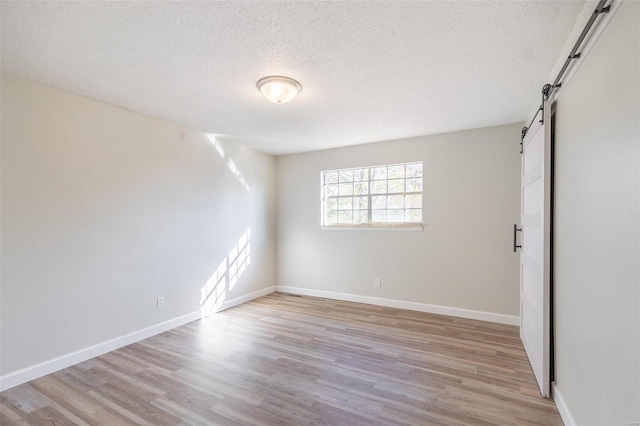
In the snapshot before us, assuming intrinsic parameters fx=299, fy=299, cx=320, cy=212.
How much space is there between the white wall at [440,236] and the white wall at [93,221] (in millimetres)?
1719

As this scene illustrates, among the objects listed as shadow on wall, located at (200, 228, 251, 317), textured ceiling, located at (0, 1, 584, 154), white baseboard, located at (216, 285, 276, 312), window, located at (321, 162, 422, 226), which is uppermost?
textured ceiling, located at (0, 1, 584, 154)

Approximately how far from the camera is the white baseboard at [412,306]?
12.3 ft

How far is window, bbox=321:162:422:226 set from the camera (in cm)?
438

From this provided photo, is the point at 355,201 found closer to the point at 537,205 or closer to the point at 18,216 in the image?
the point at 537,205

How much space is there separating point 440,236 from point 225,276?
3.13 m

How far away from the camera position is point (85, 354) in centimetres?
279

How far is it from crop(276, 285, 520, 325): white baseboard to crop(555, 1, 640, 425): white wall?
6.03 ft

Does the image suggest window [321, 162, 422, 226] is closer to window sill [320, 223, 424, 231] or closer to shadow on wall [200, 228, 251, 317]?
window sill [320, 223, 424, 231]

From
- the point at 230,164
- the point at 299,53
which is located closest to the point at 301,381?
the point at 299,53

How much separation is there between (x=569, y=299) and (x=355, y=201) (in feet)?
10.7

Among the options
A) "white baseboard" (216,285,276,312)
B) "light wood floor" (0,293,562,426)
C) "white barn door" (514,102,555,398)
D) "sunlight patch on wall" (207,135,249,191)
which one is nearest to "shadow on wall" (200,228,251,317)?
"white baseboard" (216,285,276,312)

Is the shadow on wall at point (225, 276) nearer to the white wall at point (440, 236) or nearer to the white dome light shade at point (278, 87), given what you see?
the white wall at point (440, 236)

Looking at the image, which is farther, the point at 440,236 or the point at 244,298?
the point at 244,298

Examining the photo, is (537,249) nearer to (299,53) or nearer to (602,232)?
(602,232)
